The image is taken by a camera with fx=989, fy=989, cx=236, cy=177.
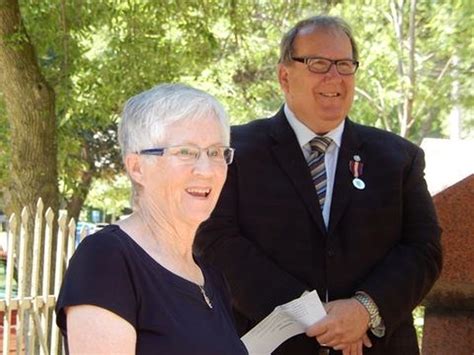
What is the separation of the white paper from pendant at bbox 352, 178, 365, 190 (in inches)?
19.5

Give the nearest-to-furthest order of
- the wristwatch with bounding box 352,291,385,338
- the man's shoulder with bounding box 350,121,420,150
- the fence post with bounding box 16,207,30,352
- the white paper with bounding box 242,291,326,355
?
the white paper with bounding box 242,291,326,355, the wristwatch with bounding box 352,291,385,338, the man's shoulder with bounding box 350,121,420,150, the fence post with bounding box 16,207,30,352

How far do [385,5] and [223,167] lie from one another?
44.8ft

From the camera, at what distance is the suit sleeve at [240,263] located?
332 cm

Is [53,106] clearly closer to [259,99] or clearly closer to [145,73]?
[145,73]

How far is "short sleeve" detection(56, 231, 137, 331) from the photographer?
2.18 metres

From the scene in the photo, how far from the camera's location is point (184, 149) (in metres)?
2.37

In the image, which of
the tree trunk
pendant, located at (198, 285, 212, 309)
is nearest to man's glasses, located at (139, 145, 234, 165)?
pendant, located at (198, 285, 212, 309)

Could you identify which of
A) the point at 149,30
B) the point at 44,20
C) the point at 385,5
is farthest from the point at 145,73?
the point at 385,5

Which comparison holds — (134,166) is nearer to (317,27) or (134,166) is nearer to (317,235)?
(317,235)

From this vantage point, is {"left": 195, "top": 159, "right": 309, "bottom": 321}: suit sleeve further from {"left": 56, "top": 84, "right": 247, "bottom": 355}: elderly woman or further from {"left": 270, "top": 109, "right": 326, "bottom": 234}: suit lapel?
{"left": 56, "top": 84, "right": 247, "bottom": 355}: elderly woman

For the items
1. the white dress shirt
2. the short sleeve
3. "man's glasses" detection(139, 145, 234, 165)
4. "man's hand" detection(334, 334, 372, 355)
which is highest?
"man's glasses" detection(139, 145, 234, 165)

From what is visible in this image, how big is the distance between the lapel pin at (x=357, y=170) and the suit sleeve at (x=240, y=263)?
41cm

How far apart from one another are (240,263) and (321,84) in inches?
27.6

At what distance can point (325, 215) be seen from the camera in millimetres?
3467
